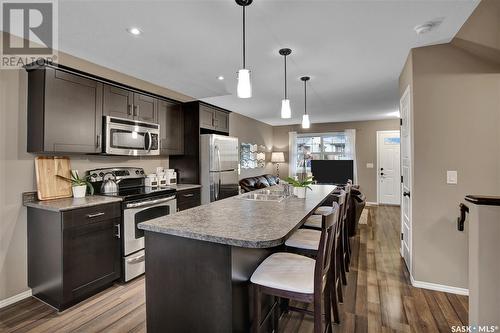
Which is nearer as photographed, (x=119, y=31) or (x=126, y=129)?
(x=119, y=31)

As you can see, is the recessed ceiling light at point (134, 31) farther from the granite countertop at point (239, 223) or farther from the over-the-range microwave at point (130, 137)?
the granite countertop at point (239, 223)

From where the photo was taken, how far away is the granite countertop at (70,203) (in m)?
2.28

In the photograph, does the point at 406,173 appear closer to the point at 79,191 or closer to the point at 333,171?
the point at 333,171

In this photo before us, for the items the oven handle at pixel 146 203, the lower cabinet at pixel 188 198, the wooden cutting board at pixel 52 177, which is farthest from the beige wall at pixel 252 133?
the wooden cutting board at pixel 52 177

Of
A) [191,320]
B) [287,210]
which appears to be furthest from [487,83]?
[191,320]

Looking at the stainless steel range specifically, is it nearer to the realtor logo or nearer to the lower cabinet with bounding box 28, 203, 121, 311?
the lower cabinet with bounding box 28, 203, 121, 311

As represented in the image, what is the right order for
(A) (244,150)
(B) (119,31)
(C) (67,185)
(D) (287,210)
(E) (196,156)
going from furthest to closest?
(A) (244,150)
(E) (196,156)
(C) (67,185)
(B) (119,31)
(D) (287,210)

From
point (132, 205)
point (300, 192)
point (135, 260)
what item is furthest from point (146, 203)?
point (300, 192)

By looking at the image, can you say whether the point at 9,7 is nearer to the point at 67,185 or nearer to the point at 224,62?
the point at 67,185

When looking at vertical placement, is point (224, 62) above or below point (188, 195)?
above

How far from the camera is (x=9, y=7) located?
2082 mm

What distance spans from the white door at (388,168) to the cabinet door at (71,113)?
7137mm

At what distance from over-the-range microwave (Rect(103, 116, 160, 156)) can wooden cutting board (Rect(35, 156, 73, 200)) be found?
1.45ft

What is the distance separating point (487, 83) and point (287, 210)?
2.43m
